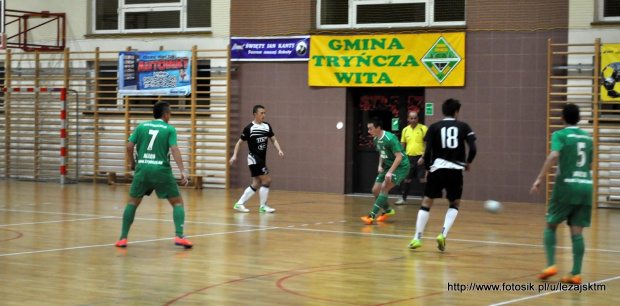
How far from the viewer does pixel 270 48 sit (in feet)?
73.0

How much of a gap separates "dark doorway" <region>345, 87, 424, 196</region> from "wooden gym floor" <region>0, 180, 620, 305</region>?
14.2ft

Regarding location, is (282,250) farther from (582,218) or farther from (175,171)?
(175,171)

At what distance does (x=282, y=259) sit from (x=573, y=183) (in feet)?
11.7

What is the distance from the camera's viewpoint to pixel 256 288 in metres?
8.39

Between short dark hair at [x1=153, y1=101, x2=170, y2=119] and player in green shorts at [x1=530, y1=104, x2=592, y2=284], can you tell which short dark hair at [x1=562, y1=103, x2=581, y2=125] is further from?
short dark hair at [x1=153, y1=101, x2=170, y2=119]

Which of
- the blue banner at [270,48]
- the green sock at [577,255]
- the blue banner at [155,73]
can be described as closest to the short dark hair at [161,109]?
the green sock at [577,255]

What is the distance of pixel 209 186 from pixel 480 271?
46.7ft

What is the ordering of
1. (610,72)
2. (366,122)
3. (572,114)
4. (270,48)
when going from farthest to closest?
(270,48) < (366,122) < (610,72) < (572,114)

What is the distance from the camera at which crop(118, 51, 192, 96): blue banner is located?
902 inches

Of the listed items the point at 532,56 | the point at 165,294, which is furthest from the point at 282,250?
the point at 532,56

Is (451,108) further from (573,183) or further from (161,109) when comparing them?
(161,109)

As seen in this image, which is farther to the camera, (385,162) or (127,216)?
(385,162)

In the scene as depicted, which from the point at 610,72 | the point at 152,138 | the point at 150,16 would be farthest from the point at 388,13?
the point at 152,138

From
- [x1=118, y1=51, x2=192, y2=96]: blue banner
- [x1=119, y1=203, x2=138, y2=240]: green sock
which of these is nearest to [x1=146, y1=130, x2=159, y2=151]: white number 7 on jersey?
[x1=119, y1=203, x2=138, y2=240]: green sock
